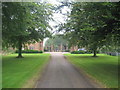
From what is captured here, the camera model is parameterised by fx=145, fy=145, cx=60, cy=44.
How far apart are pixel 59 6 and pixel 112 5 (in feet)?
22.5

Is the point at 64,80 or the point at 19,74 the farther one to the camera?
the point at 19,74

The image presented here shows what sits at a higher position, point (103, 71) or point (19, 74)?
point (19, 74)

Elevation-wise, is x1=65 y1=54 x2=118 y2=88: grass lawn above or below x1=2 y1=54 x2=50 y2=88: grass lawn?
below

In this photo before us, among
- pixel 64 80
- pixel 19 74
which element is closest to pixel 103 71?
pixel 64 80

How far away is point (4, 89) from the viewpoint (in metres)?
6.39

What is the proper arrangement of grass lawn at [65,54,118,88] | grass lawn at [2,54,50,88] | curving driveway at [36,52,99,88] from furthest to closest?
grass lawn at [65,54,118,88], grass lawn at [2,54,50,88], curving driveway at [36,52,99,88]

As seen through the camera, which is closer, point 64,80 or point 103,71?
point 64,80

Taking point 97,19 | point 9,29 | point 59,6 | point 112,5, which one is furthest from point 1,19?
point 112,5

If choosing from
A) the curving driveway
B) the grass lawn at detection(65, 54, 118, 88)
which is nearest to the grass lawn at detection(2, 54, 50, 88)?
the curving driveway

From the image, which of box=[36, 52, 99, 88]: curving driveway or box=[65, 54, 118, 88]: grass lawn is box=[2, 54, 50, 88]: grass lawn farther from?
box=[65, 54, 118, 88]: grass lawn

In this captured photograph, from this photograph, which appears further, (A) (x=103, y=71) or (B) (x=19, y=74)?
(A) (x=103, y=71)

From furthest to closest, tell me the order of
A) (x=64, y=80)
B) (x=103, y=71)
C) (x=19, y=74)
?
(x=103, y=71) < (x=19, y=74) < (x=64, y=80)

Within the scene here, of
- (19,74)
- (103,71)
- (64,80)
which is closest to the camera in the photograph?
(64,80)

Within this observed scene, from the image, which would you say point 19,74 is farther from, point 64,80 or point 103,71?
point 103,71
